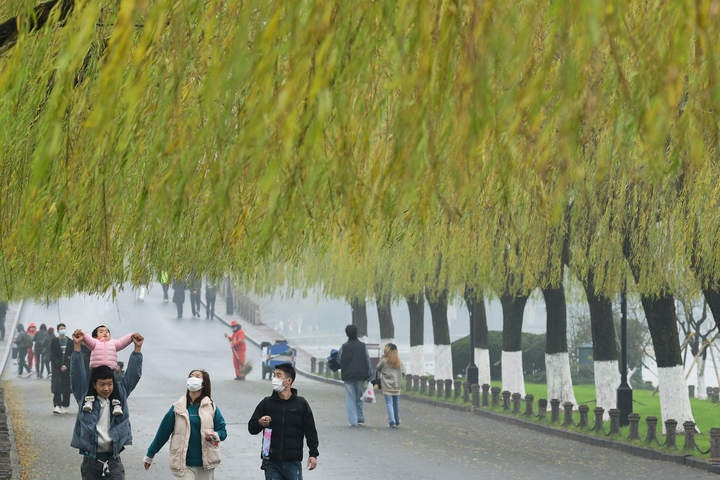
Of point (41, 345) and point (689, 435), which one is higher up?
point (41, 345)

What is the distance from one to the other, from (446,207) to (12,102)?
2.97m

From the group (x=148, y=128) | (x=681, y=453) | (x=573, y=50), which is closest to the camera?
(x=573, y=50)

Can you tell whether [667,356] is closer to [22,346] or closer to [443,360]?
[443,360]

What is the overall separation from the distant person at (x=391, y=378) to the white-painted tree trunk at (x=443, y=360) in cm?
1309

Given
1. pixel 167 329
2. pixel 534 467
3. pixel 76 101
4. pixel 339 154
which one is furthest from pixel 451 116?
pixel 167 329

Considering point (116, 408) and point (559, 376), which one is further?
point (559, 376)

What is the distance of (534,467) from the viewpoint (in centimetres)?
1888

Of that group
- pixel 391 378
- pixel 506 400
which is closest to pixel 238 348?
pixel 506 400

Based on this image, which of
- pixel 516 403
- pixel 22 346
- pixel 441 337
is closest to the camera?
pixel 516 403

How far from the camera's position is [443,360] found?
126ft

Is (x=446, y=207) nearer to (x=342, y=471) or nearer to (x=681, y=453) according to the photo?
(x=342, y=471)

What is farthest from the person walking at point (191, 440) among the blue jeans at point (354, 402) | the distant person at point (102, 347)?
the blue jeans at point (354, 402)

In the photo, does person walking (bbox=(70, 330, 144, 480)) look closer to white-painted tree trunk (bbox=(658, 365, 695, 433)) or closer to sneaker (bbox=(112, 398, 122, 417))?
sneaker (bbox=(112, 398, 122, 417))

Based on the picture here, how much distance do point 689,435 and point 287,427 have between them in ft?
33.2
